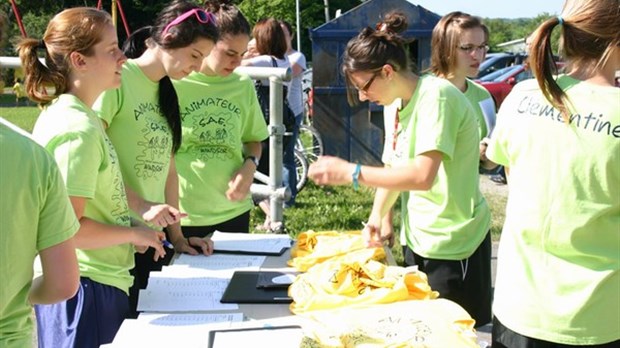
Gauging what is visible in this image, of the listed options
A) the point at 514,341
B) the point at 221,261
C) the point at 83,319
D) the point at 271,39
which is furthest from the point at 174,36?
the point at 271,39

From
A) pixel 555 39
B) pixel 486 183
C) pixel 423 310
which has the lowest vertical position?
pixel 486 183

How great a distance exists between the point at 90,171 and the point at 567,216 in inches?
46.5

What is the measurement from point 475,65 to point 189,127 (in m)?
1.41

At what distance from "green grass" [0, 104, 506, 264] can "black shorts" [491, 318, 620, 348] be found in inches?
112

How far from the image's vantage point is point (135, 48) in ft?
8.16

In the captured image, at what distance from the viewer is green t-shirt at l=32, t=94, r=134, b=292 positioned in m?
1.64

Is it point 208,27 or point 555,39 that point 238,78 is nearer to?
point 208,27

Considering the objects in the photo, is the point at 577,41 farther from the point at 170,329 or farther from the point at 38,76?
the point at 38,76

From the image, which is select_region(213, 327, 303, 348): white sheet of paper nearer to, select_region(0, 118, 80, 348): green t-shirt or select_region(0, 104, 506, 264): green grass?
select_region(0, 118, 80, 348): green t-shirt

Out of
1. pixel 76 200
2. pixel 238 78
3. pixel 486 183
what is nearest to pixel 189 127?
pixel 238 78

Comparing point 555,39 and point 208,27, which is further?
point 208,27

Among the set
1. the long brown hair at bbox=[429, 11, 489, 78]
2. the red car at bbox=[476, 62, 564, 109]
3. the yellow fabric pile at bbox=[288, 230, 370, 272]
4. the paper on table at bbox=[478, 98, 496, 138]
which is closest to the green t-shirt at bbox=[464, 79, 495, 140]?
the paper on table at bbox=[478, 98, 496, 138]

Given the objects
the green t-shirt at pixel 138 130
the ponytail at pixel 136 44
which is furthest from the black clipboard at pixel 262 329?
the ponytail at pixel 136 44

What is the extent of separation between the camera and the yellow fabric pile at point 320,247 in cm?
219
